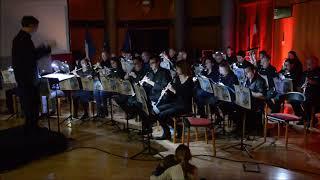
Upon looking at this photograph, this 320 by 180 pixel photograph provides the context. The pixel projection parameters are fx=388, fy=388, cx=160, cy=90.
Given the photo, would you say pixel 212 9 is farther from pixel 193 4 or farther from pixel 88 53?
pixel 88 53

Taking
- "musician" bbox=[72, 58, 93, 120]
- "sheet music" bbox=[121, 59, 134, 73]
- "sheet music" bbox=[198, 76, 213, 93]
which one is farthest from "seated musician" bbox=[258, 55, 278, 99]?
"musician" bbox=[72, 58, 93, 120]

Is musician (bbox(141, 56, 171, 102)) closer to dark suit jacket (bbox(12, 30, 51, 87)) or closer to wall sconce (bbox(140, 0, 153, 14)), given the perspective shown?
dark suit jacket (bbox(12, 30, 51, 87))

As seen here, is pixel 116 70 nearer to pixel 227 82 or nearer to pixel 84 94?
pixel 84 94

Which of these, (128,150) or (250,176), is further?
(128,150)

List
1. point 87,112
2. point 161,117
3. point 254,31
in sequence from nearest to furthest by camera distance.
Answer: point 161,117 < point 87,112 < point 254,31

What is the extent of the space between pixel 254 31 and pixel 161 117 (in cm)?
734

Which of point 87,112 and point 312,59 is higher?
point 312,59

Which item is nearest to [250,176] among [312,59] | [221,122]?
[221,122]

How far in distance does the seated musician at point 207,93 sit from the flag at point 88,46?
674cm

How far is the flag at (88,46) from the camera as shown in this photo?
48.0 feet

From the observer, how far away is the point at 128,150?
6.68 meters

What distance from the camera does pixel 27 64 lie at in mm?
6316

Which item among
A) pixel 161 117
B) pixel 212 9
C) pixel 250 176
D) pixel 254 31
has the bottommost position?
pixel 250 176

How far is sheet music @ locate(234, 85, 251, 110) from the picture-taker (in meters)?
5.89
